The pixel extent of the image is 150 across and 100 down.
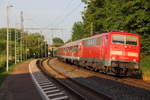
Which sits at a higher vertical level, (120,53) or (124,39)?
(124,39)

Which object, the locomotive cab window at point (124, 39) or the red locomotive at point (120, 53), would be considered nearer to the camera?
the red locomotive at point (120, 53)

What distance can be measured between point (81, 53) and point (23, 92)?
15.1 metres

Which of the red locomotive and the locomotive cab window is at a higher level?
the locomotive cab window

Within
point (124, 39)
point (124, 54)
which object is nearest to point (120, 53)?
point (124, 54)

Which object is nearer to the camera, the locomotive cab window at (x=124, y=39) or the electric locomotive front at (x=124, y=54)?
the electric locomotive front at (x=124, y=54)

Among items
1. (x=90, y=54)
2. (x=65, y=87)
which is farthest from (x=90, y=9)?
(x=65, y=87)

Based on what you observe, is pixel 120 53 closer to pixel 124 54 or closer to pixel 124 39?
pixel 124 54

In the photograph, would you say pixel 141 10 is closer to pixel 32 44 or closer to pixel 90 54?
pixel 90 54

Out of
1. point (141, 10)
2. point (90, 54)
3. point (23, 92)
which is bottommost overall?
point (23, 92)

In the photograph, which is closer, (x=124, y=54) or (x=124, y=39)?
(x=124, y=54)

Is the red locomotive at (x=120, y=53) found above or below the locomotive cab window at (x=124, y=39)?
below

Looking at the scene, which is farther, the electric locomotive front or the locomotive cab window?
the locomotive cab window

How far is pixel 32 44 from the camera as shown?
81.0 meters

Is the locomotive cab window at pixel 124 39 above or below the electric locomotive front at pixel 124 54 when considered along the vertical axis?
above
